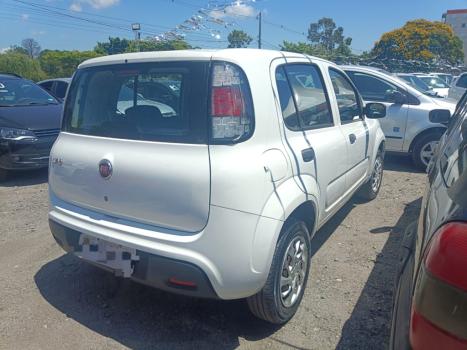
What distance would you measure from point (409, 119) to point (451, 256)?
6.06 m

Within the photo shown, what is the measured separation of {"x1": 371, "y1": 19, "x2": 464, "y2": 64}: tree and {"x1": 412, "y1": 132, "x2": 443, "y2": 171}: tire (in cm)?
3458

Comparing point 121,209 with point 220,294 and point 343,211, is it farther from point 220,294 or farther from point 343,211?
point 343,211

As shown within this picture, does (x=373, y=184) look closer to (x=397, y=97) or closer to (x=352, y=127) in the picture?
(x=352, y=127)

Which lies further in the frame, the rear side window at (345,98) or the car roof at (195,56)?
the rear side window at (345,98)

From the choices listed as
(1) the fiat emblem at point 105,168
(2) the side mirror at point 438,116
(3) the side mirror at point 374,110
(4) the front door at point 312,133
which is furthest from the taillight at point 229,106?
(2) the side mirror at point 438,116

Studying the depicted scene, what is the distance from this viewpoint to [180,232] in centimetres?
216

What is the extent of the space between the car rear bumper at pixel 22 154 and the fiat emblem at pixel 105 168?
13.7 ft

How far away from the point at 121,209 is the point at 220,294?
0.80 m

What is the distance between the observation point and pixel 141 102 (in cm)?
251

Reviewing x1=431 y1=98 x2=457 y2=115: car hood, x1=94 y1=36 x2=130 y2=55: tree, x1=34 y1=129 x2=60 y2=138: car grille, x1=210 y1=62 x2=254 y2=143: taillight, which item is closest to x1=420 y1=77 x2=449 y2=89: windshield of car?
x1=431 y1=98 x2=457 y2=115: car hood

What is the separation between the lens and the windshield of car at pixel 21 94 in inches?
263

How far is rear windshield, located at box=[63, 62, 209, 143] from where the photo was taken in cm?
215

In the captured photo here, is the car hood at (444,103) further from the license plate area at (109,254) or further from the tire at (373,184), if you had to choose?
the license plate area at (109,254)

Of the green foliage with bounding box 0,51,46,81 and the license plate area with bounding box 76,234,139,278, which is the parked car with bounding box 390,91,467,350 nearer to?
the license plate area with bounding box 76,234,139,278
